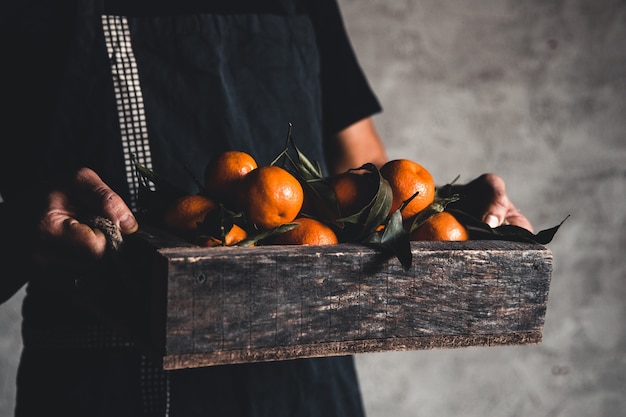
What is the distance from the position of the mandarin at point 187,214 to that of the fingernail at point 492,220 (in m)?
0.36

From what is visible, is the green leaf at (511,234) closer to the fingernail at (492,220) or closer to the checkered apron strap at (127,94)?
the fingernail at (492,220)

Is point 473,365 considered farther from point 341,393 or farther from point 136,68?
point 136,68

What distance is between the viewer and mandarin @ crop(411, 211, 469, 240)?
0.84 metres

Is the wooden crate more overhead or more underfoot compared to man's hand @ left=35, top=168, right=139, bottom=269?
more underfoot

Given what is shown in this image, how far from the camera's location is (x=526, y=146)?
211cm

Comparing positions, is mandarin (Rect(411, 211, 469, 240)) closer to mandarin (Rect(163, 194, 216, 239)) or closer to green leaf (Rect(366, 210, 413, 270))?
green leaf (Rect(366, 210, 413, 270))

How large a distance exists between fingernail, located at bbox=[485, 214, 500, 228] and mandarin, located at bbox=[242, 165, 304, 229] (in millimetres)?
270

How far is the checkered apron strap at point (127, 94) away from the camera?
110cm

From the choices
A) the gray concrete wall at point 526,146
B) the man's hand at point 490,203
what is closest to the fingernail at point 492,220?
the man's hand at point 490,203

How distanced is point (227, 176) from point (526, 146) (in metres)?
1.46

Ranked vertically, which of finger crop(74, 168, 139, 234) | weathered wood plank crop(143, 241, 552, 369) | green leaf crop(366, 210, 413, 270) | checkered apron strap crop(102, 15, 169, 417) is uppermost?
checkered apron strap crop(102, 15, 169, 417)

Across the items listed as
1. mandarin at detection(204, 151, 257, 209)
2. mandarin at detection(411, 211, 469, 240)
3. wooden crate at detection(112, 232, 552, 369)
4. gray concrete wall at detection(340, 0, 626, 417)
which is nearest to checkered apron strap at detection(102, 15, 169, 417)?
mandarin at detection(204, 151, 257, 209)

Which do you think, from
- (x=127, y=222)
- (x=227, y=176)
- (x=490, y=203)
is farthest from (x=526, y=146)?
(x=127, y=222)

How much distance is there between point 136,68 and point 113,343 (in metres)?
0.43
